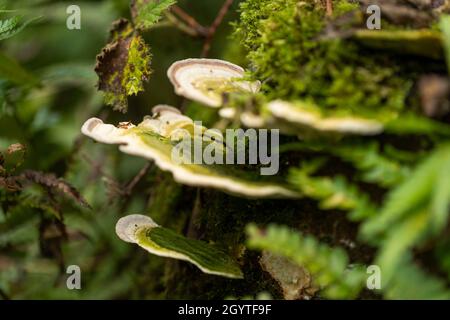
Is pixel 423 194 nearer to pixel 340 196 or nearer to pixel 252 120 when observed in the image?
pixel 340 196

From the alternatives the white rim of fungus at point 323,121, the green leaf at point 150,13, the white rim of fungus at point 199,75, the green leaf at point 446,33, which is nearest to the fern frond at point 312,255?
the white rim of fungus at point 323,121

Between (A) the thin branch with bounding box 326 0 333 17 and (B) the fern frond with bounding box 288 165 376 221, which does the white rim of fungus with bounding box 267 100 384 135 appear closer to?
(B) the fern frond with bounding box 288 165 376 221

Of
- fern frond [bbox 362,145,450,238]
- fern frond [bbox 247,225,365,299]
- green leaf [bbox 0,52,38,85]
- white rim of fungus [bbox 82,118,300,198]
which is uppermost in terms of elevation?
fern frond [bbox 362,145,450,238]

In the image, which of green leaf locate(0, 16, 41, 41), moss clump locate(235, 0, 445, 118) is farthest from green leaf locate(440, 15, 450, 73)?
green leaf locate(0, 16, 41, 41)

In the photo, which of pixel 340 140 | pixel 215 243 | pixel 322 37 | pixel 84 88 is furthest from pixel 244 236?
pixel 84 88

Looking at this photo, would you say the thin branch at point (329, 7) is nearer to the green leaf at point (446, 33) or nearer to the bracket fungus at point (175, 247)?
the green leaf at point (446, 33)
